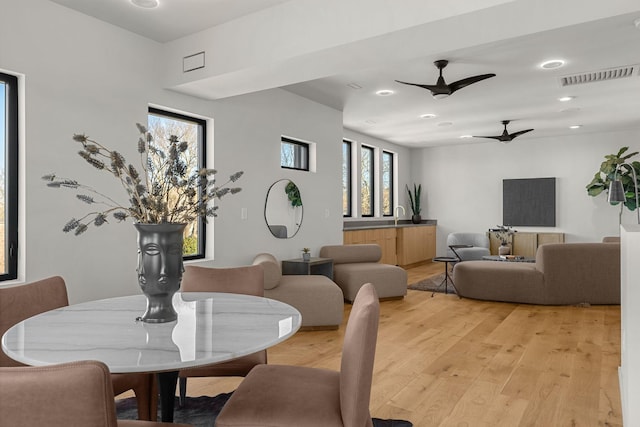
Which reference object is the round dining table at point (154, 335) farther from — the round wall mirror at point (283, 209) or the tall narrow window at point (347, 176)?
the tall narrow window at point (347, 176)

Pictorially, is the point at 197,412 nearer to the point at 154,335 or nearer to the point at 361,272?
the point at 154,335

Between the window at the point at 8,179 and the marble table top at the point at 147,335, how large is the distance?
4.37ft

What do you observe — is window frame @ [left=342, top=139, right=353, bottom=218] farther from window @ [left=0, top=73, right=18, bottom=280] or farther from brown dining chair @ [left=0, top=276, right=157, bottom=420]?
brown dining chair @ [left=0, top=276, right=157, bottom=420]

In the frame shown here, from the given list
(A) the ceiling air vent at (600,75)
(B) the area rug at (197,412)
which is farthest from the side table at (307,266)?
(A) the ceiling air vent at (600,75)

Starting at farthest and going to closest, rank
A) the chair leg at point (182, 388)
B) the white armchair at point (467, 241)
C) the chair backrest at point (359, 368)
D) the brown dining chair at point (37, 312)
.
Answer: the white armchair at point (467, 241)
the chair leg at point (182, 388)
the brown dining chair at point (37, 312)
the chair backrest at point (359, 368)

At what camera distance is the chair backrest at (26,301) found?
1.97 metres

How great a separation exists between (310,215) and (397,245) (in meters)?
3.15

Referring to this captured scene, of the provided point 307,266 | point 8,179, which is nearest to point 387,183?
point 307,266

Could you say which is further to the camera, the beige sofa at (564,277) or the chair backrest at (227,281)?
the beige sofa at (564,277)

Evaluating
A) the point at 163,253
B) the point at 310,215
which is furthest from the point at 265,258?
the point at 163,253

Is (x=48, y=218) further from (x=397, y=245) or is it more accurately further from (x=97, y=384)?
(x=397, y=245)

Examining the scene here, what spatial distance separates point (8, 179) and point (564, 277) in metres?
5.53

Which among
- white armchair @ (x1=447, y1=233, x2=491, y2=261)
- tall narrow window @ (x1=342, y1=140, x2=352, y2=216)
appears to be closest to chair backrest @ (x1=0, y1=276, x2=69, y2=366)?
tall narrow window @ (x1=342, y1=140, x2=352, y2=216)

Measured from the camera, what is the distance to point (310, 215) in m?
5.72
